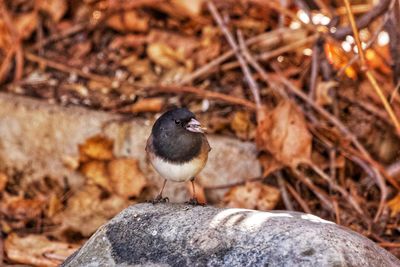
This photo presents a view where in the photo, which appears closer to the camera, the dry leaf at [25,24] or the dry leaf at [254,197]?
the dry leaf at [254,197]

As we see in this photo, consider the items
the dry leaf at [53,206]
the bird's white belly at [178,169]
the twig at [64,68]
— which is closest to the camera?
the bird's white belly at [178,169]

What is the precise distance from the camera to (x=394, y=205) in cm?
397

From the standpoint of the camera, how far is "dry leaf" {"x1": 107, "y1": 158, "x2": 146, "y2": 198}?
432cm

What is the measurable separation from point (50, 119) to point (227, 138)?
3.65 ft

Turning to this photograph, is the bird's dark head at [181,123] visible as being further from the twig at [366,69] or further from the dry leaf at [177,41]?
the dry leaf at [177,41]

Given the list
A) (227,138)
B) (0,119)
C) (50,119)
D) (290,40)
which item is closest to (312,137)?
(227,138)

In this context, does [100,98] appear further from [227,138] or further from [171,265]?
[171,265]

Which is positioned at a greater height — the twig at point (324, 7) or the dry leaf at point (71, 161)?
the twig at point (324, 7)

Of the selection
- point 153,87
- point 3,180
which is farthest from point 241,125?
point 3,180

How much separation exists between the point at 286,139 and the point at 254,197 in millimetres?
372

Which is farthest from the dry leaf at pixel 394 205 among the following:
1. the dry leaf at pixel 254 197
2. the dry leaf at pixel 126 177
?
the dry leaf at pixel 126 177

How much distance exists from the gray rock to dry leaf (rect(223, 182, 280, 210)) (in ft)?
3.43

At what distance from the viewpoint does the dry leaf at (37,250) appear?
3857mm

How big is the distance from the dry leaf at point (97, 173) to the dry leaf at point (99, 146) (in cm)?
5
